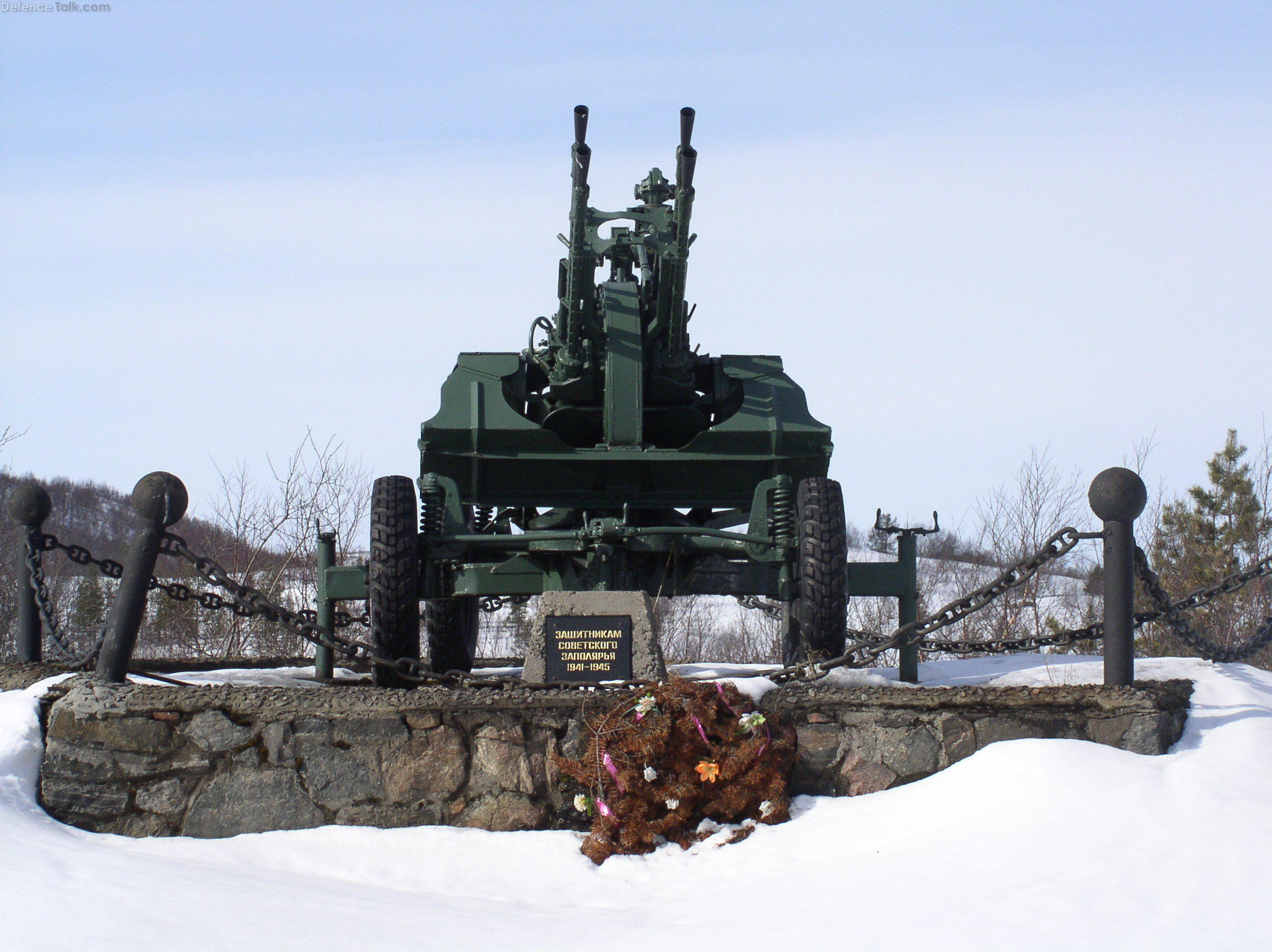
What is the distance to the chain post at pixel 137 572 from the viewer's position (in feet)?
14.8

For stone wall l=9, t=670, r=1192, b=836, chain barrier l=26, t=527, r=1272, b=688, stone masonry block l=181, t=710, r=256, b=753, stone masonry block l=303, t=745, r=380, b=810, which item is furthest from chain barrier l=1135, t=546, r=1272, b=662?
stone masonry block l=181, t=710, r=256, b=753

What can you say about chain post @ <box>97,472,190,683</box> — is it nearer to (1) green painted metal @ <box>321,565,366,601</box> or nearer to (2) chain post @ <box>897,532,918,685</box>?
(1) green painted metal @ <box>321,565,366,601</box>

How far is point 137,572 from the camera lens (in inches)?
181

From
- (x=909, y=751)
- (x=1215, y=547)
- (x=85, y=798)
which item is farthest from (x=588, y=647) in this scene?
(x=1215, y=547)

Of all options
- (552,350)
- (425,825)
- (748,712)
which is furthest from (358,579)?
(748,712)

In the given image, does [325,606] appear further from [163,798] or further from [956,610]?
[956,610]

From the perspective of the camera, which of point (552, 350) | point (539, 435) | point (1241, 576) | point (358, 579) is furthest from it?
point (552, 350)

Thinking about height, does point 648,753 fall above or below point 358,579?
below

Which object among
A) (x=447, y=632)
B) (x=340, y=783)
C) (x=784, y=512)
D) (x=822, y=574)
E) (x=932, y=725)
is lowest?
(x=340, y=783)

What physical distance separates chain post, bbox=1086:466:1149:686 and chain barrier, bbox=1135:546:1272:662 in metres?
0.16

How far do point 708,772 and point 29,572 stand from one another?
3.40 meters

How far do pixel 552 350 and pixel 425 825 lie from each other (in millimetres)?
3900

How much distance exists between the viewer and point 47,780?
4242 mm

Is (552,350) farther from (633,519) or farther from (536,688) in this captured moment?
(536,688)
